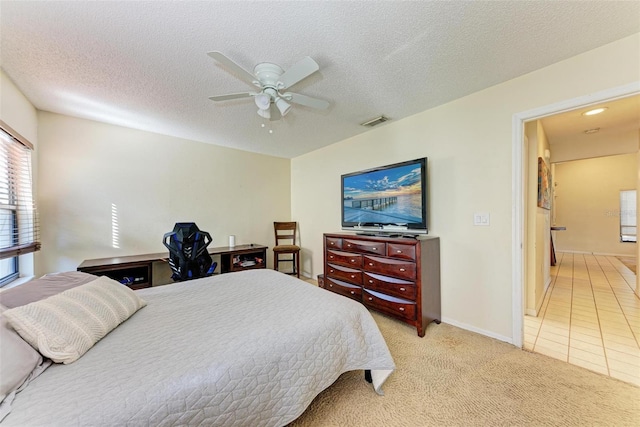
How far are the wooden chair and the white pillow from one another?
9.62 feet

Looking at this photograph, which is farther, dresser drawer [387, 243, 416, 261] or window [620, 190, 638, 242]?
window [620, 190, 638, 242]

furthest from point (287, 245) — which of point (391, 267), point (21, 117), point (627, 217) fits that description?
point (627, 217)

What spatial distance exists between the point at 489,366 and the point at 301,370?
5.38 ft

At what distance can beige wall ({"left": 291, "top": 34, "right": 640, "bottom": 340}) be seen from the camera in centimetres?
183

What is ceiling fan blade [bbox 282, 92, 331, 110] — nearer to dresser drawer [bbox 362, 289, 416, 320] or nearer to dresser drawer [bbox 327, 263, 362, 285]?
dresser drawer [bbox 327, 263, 362, 285]

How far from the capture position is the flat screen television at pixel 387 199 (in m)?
2.70

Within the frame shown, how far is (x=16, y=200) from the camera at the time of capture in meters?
2.27

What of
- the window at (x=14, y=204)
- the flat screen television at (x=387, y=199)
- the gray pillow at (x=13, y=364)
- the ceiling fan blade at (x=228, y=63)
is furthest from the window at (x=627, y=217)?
the window at (x=14, y=204)

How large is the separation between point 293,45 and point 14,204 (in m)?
2.99

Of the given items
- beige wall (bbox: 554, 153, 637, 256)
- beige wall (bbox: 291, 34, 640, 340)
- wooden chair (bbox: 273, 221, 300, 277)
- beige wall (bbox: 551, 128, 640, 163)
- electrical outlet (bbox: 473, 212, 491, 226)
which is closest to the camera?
beige wall (bbox: 291, 34, 640, 340)

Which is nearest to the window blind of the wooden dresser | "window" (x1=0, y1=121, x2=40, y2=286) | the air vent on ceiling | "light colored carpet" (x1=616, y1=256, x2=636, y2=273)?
"window" (x1=0, y1=121, x2=40, y2=286)

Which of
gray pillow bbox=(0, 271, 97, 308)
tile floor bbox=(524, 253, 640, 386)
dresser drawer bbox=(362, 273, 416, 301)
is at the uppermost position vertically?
gray pillow bbox=(0, 271, 97, 308)

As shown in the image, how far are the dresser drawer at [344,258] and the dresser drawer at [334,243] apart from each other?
0.07 meters

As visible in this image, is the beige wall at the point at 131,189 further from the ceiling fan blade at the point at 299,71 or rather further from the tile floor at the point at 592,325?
the tile floor at the point at 592,325
